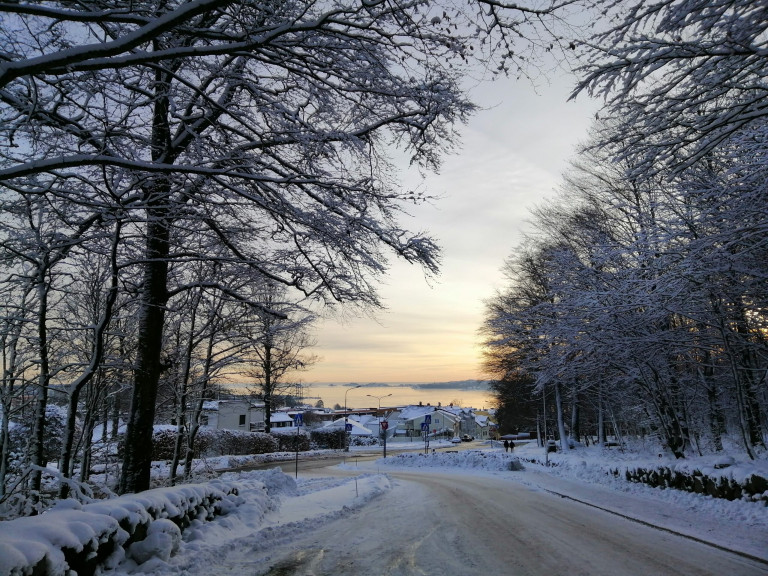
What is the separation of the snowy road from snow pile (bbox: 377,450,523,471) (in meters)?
15.9

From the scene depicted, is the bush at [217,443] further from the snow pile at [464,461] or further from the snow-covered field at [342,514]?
the snow-covered field at [342,514]

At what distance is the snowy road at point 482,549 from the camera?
5645 mm

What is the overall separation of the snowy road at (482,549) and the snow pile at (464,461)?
624 inches

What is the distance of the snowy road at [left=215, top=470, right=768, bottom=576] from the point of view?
564cm

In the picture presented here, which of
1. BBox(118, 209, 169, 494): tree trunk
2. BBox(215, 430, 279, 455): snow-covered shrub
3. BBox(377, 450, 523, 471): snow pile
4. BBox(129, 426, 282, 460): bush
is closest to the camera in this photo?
BBox(118, 209, 169, 494): tree trunk

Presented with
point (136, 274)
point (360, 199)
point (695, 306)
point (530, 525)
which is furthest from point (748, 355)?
point (136, 274)

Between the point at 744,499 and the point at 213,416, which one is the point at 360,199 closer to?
the point at 744,499

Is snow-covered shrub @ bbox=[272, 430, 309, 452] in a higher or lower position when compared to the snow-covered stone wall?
lower

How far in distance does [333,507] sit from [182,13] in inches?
402

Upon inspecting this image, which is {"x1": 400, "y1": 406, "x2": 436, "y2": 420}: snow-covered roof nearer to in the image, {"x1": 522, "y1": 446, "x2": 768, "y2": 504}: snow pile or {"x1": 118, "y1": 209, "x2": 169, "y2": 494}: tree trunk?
{"x1": 522, "y1": 446, "x2": 768, "y2": 504}: snow pile

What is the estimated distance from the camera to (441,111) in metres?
6.54

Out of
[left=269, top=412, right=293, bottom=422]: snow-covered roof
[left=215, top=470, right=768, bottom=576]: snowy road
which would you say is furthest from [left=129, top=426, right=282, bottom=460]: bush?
[left=269, top=412, right=293, bottom=422]: snow-covered roof

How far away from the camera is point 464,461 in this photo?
28.4m

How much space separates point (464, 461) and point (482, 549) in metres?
23.2
